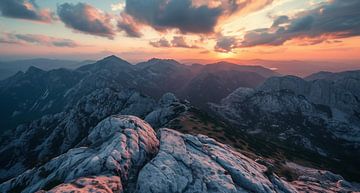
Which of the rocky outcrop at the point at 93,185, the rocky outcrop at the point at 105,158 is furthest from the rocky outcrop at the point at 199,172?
the rocky outcrop at the point at 93,185

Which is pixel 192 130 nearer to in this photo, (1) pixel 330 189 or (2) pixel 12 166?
(1) pixel 330 189

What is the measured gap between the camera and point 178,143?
44969 millimetres

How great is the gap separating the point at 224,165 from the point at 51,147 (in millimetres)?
181181

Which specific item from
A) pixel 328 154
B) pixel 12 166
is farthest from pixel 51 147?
pixel 328 154

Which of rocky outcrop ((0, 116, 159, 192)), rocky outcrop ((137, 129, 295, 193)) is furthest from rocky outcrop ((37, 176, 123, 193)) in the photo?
rocky outcrop ((137, 129, 295, 193))

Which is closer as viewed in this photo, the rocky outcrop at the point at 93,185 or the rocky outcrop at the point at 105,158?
the rocky outcrop at the point at 93,185

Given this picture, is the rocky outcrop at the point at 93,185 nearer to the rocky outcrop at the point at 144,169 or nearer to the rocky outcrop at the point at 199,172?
the rocky outcrop at the point at 144,169

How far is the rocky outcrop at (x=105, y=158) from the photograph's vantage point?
33.3 meters

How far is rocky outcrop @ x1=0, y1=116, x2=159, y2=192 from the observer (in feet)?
109

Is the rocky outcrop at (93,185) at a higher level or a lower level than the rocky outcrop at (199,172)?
higher

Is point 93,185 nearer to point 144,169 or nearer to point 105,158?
point 105,158

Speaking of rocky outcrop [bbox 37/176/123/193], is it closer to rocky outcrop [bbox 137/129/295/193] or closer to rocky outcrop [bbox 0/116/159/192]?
rocky outcrop [bbox 0/116/159/192]

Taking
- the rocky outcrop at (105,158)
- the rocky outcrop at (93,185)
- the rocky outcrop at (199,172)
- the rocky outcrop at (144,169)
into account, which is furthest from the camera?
the rocky outcrop at (105,158)

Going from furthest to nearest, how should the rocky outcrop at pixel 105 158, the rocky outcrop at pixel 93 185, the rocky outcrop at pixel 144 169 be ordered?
the rocky outcrop at pixel 105 158 → the rocky outcrop at pixel 144 169 → the rocky outcrop at pixel 93 185
